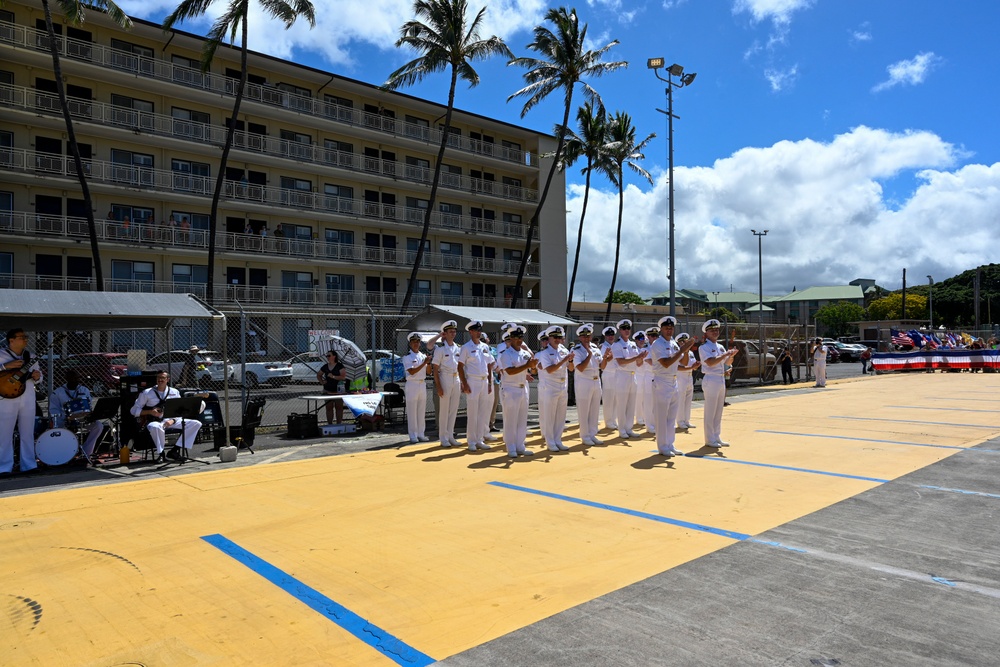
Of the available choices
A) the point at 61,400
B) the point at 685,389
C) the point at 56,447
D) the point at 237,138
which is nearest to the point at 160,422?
the point at 56,447

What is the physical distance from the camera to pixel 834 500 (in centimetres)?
694

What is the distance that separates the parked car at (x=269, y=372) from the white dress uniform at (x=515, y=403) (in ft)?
48.1

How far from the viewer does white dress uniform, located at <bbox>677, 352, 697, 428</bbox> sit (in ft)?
37.3

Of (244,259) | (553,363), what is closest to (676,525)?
(553,363)

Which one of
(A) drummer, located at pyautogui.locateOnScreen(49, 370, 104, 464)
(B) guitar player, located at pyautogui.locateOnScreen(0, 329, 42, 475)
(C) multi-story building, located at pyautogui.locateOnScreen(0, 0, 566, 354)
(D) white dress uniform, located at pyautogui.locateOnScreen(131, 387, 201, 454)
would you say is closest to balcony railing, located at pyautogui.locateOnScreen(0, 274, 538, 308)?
(C) multi-story building, located at pyautogui.locateOnScreen(0, 0, 566, 354)

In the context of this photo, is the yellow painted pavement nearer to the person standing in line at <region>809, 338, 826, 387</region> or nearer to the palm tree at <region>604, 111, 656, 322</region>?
the person standing in line at <region>809, 338, 826, 387</region>

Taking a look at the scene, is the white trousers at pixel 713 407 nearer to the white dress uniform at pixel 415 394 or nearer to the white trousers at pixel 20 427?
the white dress uniform at pixel 415 394

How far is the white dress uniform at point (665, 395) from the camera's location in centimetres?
998

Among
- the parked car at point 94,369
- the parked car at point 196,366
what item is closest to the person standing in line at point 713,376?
the parked car at point 196,366

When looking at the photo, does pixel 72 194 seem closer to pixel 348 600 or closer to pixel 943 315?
pixel 348 600

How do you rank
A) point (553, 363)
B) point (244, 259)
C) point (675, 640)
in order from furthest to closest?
1. point (244, 259)
2. point (553, 363)
3. point (675, 640)

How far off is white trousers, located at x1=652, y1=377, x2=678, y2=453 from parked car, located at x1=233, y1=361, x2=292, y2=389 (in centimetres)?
1631

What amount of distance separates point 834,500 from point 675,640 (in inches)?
161

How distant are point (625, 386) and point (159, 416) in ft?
25.9
